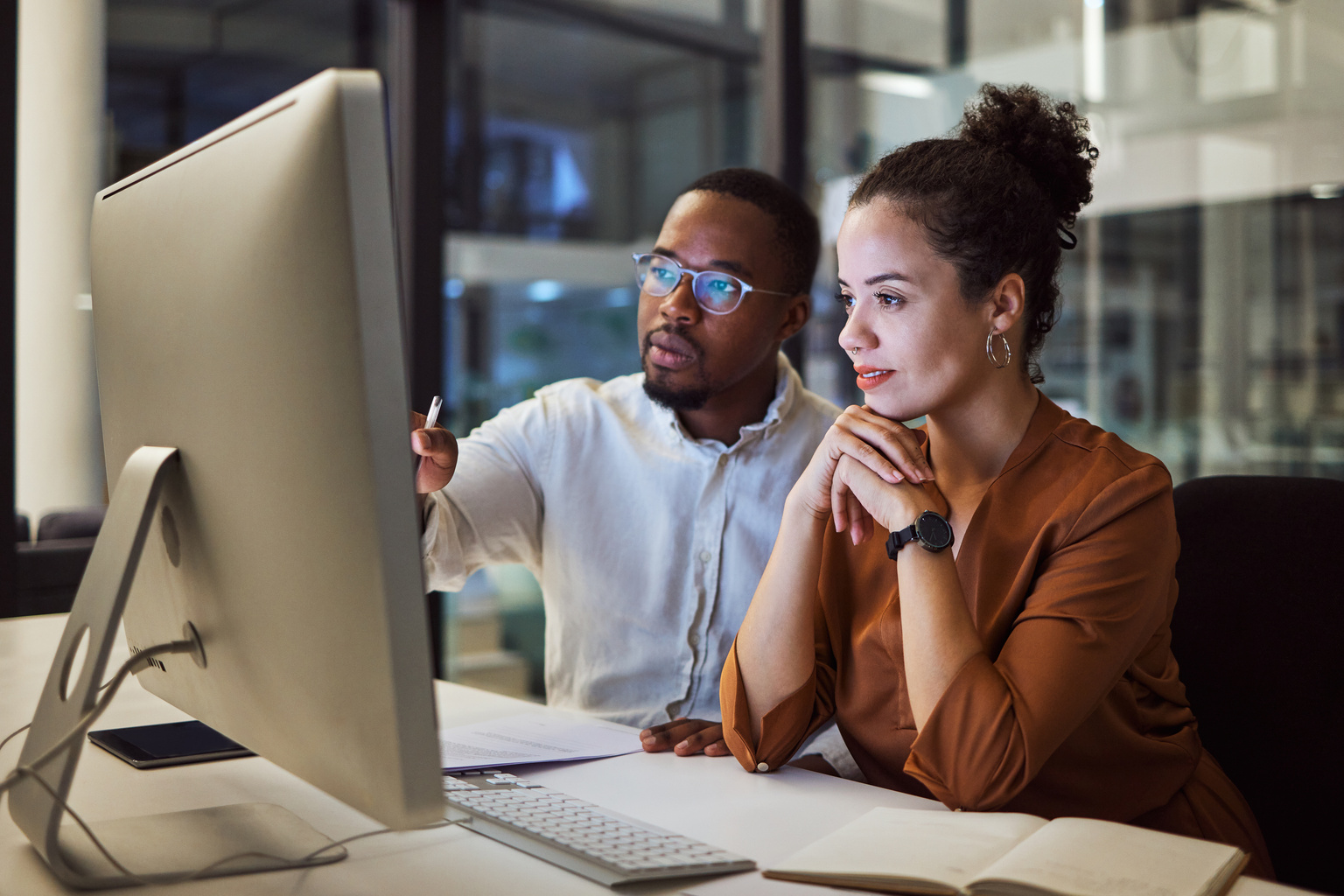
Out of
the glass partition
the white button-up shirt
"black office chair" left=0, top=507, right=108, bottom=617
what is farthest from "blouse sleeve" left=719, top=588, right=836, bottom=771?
the glass partition

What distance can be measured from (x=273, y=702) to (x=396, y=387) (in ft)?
0.93

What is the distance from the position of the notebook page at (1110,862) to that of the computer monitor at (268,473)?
45cm

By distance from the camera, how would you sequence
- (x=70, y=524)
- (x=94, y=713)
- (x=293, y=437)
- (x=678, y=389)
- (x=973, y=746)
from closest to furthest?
1. (x=293, y=437)
2. (x=94, y=713)
3. (x=973, y=746)
4. (x=678, y=389)
5. (x=70, y=524)

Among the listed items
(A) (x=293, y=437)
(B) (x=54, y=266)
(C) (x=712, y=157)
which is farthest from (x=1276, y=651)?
(C) (x=712, y=157)

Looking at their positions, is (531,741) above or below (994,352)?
below

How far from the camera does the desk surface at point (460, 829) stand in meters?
0.85

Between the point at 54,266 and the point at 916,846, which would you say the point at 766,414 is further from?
the point at 54,266

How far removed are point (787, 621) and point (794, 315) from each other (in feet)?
2.55

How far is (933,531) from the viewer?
120 cm

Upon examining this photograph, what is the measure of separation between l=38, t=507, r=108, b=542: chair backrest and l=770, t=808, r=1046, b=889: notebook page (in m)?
2.10

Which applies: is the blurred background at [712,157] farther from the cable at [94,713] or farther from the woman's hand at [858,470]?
the cable at [94,713]

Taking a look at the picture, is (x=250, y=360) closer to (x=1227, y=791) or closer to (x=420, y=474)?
(x=420, y=474)

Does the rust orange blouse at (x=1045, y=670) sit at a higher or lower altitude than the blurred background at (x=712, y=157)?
lower

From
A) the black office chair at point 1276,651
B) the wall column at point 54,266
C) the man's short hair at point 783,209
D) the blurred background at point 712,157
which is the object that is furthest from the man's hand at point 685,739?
A: the wall column at point 54,266
